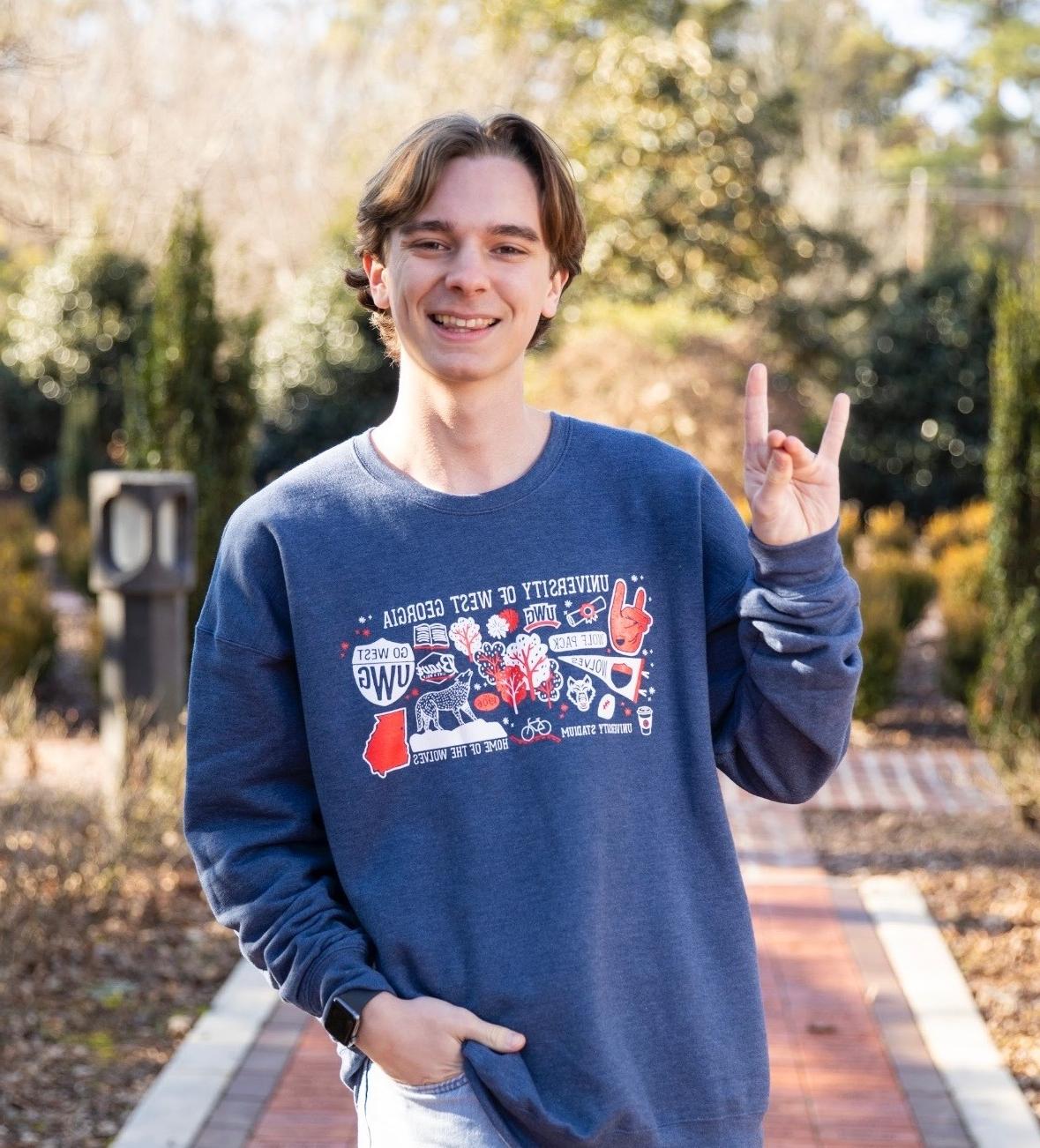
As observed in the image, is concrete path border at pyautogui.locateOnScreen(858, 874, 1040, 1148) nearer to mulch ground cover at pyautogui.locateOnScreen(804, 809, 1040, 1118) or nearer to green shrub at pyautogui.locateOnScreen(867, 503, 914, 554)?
mulch ground cover at pyautogui.locateOnScreen(804, 809, 1040, 1118)

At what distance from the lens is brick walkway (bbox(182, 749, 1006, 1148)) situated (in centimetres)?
346

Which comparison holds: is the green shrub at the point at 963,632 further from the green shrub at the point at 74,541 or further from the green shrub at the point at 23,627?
the green shrub at the point at 74,541

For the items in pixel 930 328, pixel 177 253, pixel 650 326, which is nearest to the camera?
pixel 177 253

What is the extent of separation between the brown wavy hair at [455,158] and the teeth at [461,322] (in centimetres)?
13

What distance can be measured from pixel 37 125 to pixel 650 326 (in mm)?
8506

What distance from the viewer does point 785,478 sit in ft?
5.47

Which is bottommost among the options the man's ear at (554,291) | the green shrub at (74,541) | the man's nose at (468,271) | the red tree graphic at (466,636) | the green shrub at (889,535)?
the green shrub at (74,541)

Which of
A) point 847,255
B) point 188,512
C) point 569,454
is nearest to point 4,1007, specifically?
point 188,512

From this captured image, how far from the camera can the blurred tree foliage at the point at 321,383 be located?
14727mm

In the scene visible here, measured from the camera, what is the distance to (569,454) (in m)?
1.83

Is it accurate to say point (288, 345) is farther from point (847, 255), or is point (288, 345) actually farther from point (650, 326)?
point (847, 255)

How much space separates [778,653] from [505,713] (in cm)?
32

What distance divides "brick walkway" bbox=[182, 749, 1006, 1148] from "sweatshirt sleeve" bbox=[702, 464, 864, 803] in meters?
1.94

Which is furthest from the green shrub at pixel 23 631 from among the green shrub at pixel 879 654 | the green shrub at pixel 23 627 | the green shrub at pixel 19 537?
the green shrub at pixel 879 654
